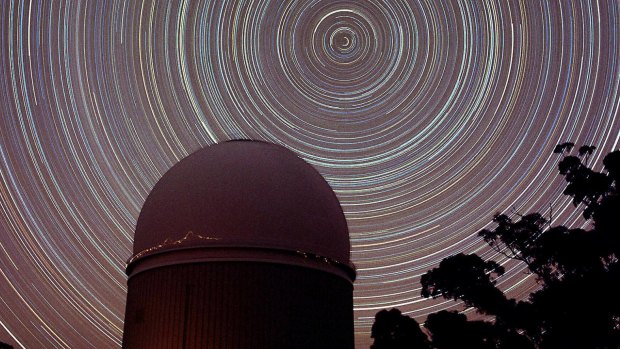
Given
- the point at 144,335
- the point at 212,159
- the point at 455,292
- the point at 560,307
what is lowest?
the point at 144,335

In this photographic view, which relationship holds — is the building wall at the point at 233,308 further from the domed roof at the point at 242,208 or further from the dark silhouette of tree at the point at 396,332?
the dark silhouette of tree at the point at 396,332

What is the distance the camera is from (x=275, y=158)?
1495cm

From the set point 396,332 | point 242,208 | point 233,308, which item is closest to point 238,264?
point 233,308

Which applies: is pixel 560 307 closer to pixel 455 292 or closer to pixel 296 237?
pixel 455 292

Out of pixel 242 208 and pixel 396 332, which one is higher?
pixel 242 208

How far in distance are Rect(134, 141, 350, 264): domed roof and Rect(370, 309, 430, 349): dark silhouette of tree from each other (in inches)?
250

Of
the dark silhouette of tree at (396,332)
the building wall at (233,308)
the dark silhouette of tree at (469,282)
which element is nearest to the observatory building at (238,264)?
the building wall at (233,308)

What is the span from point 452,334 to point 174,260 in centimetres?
934

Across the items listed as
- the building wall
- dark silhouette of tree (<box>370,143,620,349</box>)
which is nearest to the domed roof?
the building wall

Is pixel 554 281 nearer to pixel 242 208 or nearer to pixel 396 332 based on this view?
pixel 396 332

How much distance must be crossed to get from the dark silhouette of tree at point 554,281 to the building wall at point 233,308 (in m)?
6.88

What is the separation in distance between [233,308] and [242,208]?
2.08m

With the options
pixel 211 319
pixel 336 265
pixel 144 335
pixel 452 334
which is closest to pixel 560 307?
pixel 452 334

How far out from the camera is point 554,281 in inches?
747
